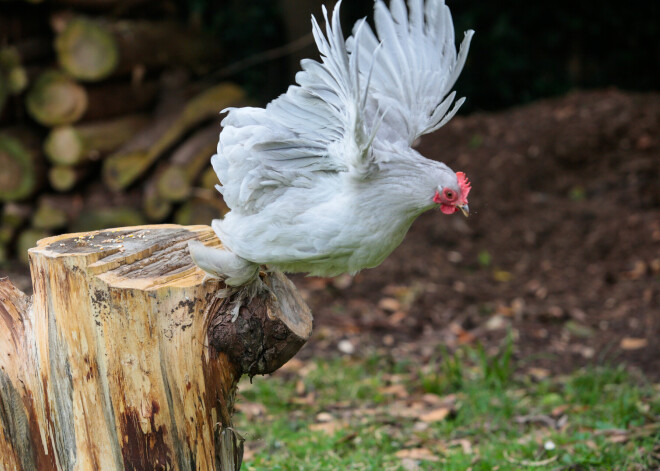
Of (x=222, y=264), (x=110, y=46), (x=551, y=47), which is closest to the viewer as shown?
(x=222, y=264)

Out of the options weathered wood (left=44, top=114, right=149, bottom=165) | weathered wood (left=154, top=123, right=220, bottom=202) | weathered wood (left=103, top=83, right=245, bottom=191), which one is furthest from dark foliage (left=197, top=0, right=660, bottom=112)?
weathered wood (left=44, top=114, right=149, bottom=165)

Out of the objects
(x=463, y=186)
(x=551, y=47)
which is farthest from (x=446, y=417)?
(x=551, y=47)

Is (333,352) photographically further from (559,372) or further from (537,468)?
(537,468)

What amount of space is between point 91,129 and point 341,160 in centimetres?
427

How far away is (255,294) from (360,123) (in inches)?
28.8

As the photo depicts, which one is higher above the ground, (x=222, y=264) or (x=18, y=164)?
(x=18, y=164)

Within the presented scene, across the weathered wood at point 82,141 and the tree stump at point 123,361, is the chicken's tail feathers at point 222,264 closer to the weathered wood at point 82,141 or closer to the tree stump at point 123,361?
the tree stump at point 123,361

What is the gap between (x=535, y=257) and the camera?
593cm

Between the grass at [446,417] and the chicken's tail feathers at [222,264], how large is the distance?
3.07 ft

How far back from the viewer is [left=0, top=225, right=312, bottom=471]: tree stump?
7.46 ft

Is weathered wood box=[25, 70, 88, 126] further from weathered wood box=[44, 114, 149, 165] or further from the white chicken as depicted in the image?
the white chicken

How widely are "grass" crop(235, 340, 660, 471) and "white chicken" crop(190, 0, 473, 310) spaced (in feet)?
3.53

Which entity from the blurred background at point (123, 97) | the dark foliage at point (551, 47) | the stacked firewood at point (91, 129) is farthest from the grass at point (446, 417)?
the dark foliage at point (551, 47)

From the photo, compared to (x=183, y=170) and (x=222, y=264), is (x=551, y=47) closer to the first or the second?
(x=183, y=170)
